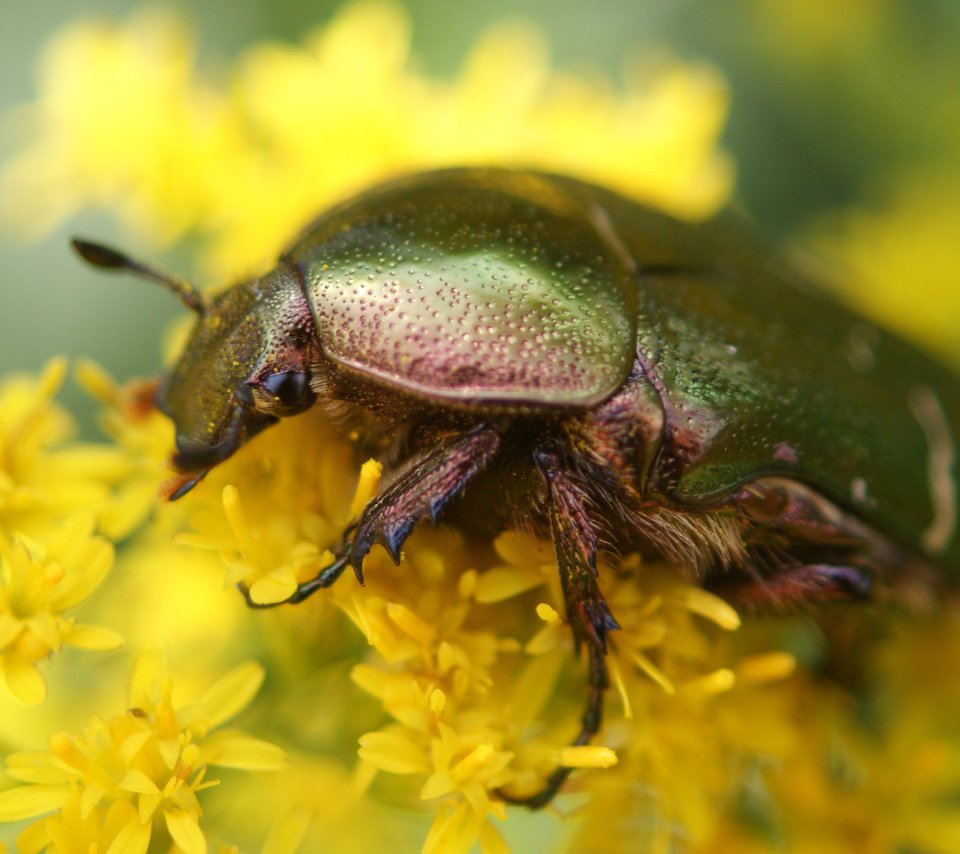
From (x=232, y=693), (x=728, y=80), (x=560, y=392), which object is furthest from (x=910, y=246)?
(x=232, y=693)

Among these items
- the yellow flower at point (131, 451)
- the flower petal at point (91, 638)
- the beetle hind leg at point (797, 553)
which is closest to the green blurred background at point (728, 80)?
the yellow flower at point (131, 451)

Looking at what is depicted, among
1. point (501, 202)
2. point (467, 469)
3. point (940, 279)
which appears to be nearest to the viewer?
point (467, 469)

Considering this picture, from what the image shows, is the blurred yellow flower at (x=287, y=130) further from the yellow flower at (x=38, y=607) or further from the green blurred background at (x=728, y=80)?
the yellow flower at (x=38, y=607)

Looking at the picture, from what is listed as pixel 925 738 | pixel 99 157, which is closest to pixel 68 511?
pixel 99 157

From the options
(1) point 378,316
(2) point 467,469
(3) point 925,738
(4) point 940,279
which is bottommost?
(3) point 925,738

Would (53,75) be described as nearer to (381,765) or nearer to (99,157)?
(99,157)

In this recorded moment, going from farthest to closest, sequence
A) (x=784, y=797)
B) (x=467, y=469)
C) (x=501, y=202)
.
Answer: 1. (x=784, y=797)
2. (x=501, y=202)
3. (x=467, y=469)

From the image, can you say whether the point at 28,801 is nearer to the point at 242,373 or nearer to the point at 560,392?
the point at 242,373
